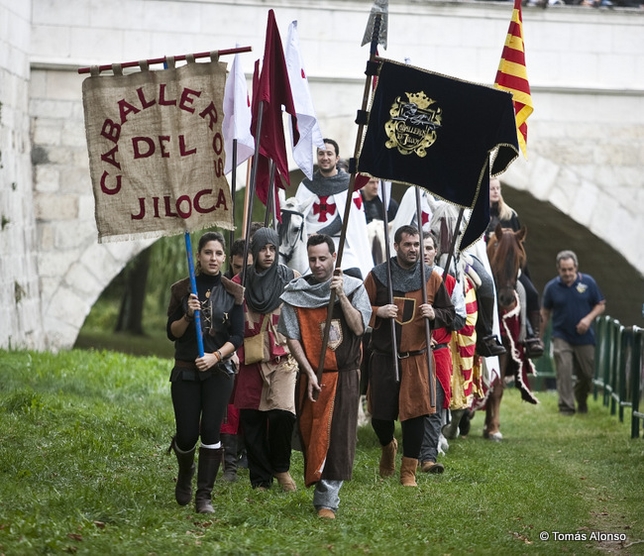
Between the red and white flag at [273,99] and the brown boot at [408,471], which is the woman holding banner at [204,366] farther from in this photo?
the red and white flag at [273,99]

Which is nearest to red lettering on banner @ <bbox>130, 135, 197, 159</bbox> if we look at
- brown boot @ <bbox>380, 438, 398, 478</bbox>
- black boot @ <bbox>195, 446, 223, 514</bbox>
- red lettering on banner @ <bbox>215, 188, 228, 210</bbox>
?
red lettering on banner @ <bbox>215, 188, 228, 210</bbox>

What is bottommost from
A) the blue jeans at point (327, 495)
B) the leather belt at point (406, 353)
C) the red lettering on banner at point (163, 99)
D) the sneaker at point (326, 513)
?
the sneaker at point (326, 513)

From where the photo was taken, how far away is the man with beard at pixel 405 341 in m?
9.46

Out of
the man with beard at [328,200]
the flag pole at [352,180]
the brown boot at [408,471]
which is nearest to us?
the flag pole at [352,180]

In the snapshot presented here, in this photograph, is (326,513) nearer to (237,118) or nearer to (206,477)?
(206,477)

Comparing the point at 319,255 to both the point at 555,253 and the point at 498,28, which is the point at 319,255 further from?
the point at 555,253

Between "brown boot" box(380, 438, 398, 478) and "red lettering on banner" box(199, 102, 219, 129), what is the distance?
113 inches

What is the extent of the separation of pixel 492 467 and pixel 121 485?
10.7 ft

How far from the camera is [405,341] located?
9.58 m

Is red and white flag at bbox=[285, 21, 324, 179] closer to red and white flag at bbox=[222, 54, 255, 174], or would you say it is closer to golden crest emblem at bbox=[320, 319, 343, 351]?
red and white flag at bbox=[222, 54, 255, 174]

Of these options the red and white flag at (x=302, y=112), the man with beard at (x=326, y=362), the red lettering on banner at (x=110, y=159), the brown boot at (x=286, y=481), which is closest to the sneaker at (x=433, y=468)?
the brown boot at (x=286, y=481)

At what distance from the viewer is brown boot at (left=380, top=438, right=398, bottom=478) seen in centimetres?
985

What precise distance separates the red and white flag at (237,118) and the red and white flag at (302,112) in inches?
14.4

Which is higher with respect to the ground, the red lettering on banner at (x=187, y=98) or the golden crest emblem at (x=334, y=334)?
the red lettering on banner at (x=187, y=98)
